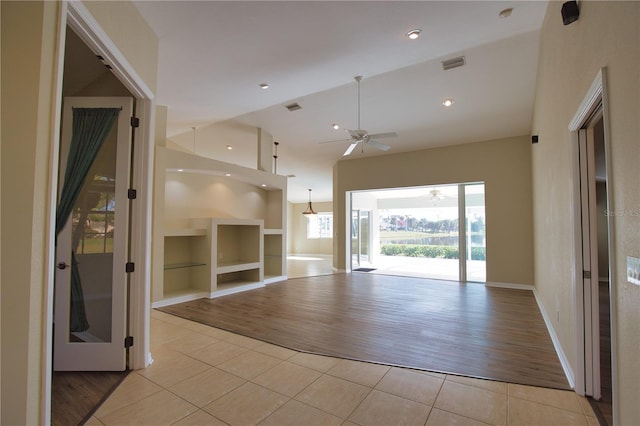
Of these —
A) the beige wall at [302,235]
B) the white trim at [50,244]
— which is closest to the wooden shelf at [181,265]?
the white trim at [50,244]

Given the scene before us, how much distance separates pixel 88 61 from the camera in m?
2.68

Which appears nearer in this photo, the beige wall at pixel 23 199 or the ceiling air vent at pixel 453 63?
the beige wall at pixel 23 199

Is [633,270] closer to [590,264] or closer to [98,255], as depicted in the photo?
[590,264]

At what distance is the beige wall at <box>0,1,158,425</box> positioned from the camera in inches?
53.2

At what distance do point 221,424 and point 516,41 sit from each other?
5.25 metres

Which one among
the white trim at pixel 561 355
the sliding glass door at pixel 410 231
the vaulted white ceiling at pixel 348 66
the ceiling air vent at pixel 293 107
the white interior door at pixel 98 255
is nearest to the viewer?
the white trim at pixel 561 355

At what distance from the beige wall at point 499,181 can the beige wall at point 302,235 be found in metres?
6.80

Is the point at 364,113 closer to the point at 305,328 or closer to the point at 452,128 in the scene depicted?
the point at 452,128

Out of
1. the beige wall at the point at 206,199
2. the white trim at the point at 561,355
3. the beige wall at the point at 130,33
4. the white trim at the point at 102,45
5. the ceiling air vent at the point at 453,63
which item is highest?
the ceiling air vent at the point at 453,63

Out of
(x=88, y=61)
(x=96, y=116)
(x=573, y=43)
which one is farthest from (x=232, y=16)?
(x=573, y=43)

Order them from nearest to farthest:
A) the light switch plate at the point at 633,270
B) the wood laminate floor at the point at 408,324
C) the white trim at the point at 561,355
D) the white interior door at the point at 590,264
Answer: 1. the light switch plate at the point at 633,270
2. the white interior door at the point at 590,264
3. the white trim at the point at 561,355
4. the wood laminate floor at the point at 408,324

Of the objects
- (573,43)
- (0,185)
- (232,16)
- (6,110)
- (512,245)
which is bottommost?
(512,245)

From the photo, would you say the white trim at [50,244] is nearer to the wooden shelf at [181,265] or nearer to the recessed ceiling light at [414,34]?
the recessed ceiling light at [414,34]

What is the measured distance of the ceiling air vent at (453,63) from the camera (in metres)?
4.31
